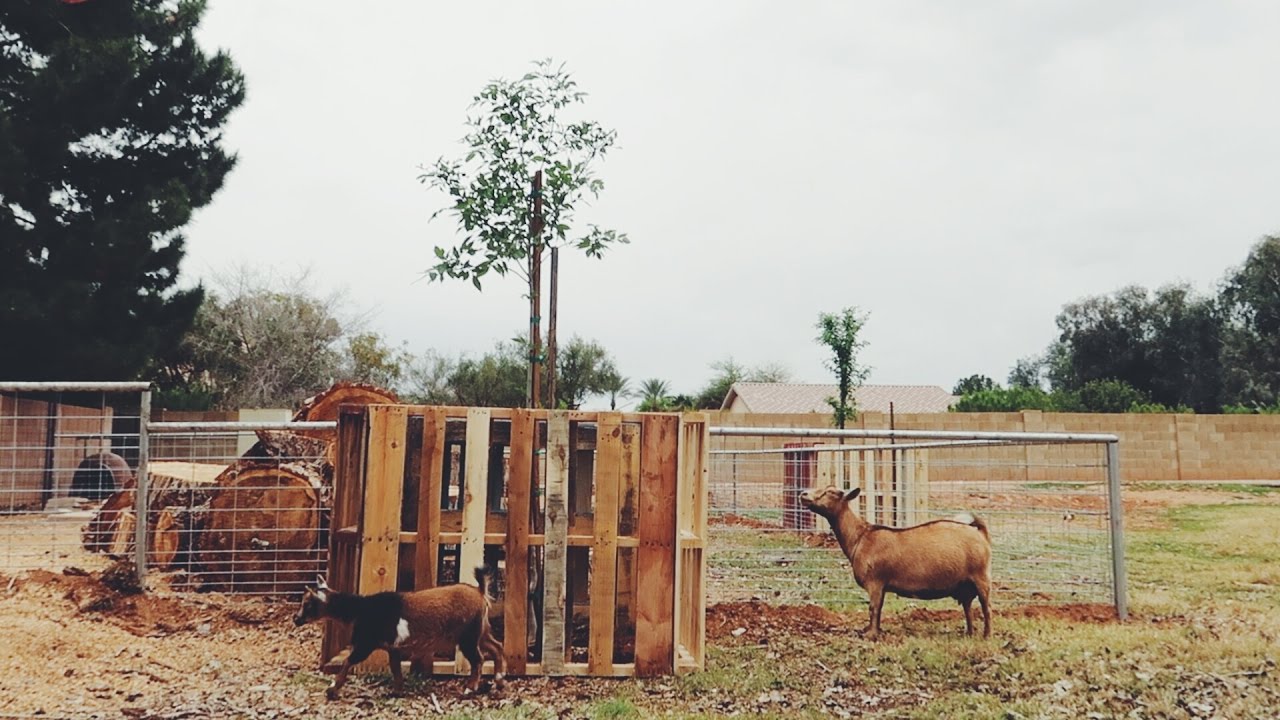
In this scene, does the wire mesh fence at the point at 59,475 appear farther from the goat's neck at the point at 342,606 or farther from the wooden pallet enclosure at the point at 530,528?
the goat's neck at the point at 342,606

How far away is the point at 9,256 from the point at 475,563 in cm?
1688

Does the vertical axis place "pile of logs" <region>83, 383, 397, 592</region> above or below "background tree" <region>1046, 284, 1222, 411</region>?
below

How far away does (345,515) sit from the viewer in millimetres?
5863

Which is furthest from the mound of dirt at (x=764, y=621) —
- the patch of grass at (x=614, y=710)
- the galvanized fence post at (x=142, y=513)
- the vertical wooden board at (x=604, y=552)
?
the galvanized fence post at (x=142, y=513)

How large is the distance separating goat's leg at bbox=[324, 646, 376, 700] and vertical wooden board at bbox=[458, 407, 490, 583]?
68cm

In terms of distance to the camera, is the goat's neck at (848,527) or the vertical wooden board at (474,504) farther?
the goat's neck at (848,527)

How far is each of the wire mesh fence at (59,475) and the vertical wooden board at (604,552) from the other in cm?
351

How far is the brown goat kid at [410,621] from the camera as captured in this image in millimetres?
4840

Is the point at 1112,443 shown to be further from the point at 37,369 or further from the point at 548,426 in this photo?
the point at 37,369

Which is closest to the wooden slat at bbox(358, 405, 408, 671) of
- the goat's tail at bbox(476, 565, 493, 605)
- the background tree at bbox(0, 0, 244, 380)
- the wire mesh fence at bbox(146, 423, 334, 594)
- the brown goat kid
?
the brown goat kid

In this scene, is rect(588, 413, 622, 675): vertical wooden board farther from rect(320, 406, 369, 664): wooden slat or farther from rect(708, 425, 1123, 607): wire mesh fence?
rect(320, 406, 369, 664): wooden slat

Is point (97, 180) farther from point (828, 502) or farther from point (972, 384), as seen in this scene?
point (972, 384)

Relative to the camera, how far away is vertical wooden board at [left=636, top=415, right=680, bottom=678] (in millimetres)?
5406

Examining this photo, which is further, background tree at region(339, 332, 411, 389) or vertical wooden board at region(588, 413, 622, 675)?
background tree at region(339, 332, 411, 389)
